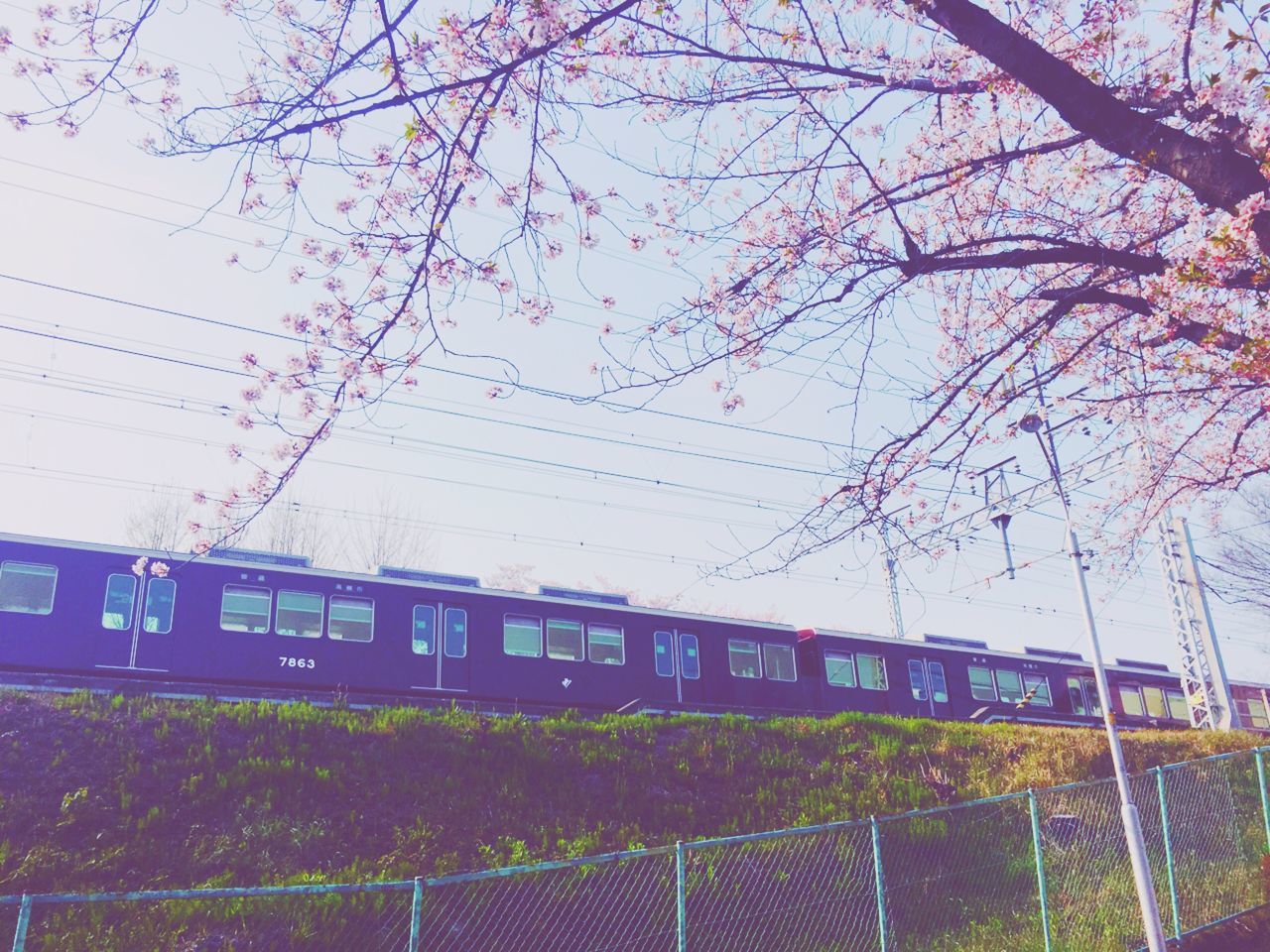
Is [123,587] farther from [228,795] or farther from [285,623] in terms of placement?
[228,795]

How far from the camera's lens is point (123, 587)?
14758 mm

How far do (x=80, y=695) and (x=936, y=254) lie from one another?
1074 cm

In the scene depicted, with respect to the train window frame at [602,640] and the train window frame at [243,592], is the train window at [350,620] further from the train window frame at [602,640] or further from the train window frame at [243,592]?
the train window frame at [602,640]

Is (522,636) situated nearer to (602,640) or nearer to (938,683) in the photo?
(602,640)

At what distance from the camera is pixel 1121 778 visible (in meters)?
8.61

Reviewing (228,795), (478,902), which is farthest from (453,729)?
(478,902)

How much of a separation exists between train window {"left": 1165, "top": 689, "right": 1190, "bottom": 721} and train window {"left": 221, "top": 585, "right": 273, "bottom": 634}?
83.0 feet

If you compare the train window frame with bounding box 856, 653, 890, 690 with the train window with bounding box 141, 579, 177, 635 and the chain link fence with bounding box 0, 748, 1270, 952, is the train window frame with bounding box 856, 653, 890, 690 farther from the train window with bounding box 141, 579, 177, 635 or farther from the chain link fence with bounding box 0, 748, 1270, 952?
the train window with bounding box 141, 579, 177, 635

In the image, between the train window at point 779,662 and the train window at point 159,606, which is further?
the train window at point 779,662

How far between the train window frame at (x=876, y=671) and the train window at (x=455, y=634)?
31.8 ft

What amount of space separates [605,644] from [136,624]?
8.15 meters

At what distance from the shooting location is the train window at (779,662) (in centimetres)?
2100

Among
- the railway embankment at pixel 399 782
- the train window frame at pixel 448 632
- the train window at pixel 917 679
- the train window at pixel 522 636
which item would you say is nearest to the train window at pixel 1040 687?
the train window at pixel 917 679

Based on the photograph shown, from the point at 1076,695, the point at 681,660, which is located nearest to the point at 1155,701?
the point at 1076,695
